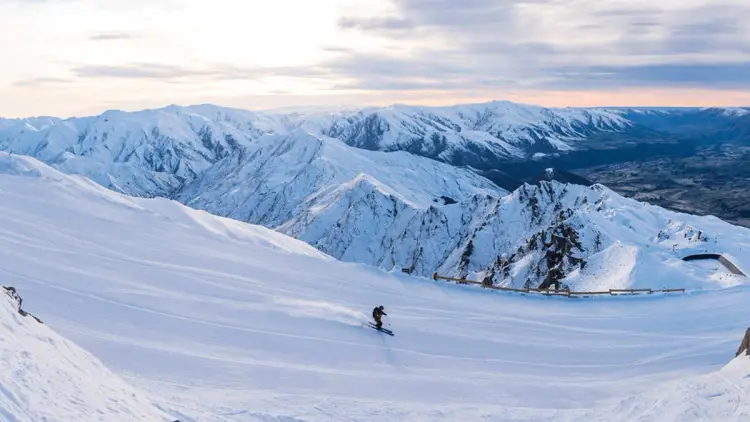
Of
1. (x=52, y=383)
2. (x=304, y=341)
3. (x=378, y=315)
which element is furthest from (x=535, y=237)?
(x=52, y=383)

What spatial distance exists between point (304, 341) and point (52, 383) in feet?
29.8

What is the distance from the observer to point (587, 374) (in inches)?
757

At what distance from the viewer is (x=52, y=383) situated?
11.4 meters

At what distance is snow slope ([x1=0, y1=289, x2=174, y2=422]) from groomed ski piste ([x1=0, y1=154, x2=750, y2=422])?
0.15 ft

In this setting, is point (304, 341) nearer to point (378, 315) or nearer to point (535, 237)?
point (378, 315)

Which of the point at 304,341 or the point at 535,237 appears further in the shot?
the point at 535,237

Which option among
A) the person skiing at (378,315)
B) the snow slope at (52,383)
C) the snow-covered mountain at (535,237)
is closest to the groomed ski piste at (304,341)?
the snow slope at (52,383)

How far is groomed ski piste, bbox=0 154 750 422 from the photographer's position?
Answer: 13.9 m

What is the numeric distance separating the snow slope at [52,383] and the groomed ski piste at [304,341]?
0.05 m

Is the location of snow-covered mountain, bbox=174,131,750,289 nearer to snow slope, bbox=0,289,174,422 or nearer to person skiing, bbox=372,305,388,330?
person skiing, bbox=372,305,388,330

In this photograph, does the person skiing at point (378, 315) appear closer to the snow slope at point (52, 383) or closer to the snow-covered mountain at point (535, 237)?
the snow-covered mountain at point (535, 237)

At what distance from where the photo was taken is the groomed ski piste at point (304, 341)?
45.8 feet

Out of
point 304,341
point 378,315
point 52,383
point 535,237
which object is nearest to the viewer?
point 52,383

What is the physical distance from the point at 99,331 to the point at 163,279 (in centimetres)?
563
